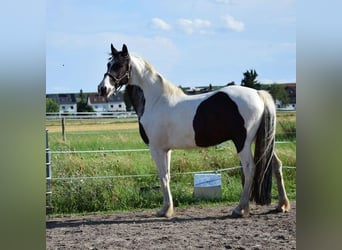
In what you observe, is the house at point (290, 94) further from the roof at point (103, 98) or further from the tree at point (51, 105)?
the tree at point (51, 105)

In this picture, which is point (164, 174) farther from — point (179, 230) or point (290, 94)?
point (290, 94)

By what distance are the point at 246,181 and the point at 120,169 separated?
0.97 meters

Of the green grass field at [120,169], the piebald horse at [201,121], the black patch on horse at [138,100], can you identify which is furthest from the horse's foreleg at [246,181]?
the black patch on horse at [138,100]

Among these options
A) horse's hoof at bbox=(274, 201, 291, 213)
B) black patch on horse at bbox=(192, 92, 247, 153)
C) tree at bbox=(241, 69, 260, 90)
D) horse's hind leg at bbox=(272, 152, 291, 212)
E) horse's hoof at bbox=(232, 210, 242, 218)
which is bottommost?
horse's hoof at bbox=(232, 210, 242, 218)

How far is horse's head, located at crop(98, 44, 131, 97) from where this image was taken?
310 cm

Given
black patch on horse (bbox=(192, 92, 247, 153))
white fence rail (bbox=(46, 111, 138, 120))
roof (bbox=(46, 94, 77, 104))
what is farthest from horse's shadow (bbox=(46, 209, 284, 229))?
roof (bbox=(46, 94, 77, 104))

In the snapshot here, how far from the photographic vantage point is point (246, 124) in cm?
316

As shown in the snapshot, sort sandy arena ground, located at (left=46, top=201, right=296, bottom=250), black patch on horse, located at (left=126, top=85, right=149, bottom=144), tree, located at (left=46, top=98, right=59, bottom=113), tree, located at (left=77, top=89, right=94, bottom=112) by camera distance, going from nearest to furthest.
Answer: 1. sandy arena ground, located at (left=46, top=201, right=296, bottom=250)
2. tree, located at (left=46, top=98, right=59, bottom=113)
3. tree, located at (left=77, top=89, right=94, bottom=112)
4. black patch on horse, located at (left=126, top=85, right=149, bottom=144)

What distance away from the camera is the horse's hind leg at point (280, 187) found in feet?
10.6

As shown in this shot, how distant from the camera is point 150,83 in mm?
3320

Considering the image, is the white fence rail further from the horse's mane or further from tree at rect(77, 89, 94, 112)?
the horse's mane
